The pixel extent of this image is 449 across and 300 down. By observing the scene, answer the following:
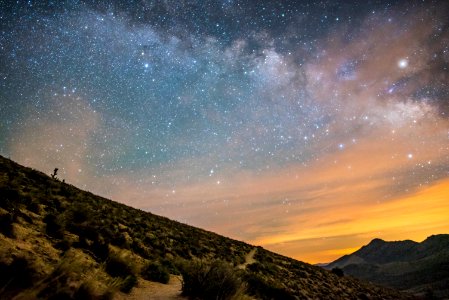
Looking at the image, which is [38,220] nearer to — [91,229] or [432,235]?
[91,229]

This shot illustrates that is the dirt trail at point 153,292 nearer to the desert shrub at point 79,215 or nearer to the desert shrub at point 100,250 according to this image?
the desert shrub at point 100,250

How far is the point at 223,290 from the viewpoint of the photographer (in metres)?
7.19

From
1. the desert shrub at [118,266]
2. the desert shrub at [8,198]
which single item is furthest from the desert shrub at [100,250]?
the desert shrub at [8,198]

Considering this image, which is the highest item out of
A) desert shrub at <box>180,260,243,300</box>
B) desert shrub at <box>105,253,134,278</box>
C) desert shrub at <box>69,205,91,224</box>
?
desert shrub at <box>69,205,91,224</box>

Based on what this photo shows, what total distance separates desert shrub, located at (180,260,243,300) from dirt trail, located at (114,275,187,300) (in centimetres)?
37

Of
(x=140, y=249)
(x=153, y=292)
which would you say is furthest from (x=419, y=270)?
(x=153, y=292)

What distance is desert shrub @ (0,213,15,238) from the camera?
7297mm

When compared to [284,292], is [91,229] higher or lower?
higher

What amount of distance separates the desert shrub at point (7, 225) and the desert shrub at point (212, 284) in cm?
423

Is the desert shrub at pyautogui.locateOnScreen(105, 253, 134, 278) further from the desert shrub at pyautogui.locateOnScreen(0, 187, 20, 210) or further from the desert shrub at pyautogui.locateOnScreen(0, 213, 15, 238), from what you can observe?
the desert shrub at pyautogui.locateOnScreen(0, 187, 20, 210)

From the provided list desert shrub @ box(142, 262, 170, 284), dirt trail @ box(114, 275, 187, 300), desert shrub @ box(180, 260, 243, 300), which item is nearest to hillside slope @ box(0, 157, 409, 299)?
desert shrub @ box(142, 262, 170, 284)

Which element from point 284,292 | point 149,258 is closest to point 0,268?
point 149,258

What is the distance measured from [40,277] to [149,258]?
664 cm

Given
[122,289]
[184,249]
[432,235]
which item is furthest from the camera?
[432,235]
